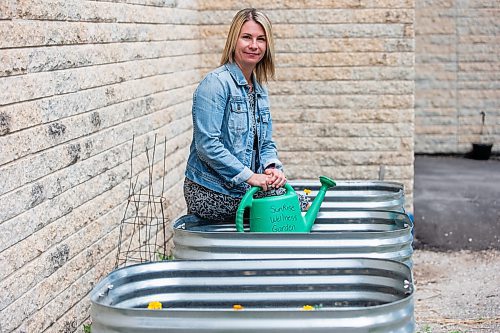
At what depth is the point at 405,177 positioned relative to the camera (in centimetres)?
668

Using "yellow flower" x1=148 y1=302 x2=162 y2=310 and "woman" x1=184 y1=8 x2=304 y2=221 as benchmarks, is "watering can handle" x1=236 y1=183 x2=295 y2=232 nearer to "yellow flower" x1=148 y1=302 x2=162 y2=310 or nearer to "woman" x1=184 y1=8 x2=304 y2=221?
"woman" x1=184 y1=8 x2=304 y2=221

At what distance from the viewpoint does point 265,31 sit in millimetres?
4238

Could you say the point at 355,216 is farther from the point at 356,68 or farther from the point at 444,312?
the point at 356,68

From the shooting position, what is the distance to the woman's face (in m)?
4.22

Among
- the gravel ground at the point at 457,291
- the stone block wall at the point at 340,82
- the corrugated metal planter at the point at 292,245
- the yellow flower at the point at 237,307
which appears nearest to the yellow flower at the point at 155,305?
the yellow flower at the point at 237,307

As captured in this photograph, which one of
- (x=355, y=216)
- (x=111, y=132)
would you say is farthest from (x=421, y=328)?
(x=111, y=132)

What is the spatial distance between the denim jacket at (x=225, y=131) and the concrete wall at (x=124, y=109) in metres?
0.51

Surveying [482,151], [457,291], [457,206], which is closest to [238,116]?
[457,291]

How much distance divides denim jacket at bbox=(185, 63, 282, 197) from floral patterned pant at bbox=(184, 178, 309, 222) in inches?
1.2

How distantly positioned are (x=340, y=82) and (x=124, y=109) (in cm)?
235

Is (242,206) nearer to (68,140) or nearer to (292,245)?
(292,245)

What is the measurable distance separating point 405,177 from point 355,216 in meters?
2.53

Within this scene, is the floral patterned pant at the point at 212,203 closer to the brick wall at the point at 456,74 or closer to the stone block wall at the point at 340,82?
the stone block wall at the point at 340,82

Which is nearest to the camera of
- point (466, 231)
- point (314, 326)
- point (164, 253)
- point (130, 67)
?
point (314, 326)
